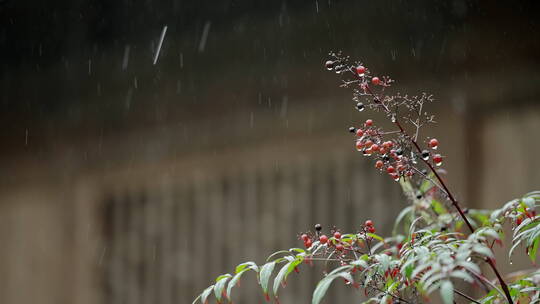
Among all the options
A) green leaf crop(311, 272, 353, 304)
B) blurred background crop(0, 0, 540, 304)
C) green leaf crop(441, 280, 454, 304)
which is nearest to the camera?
green leaf crop(441, 280, 454, 304)

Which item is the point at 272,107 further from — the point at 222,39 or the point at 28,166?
the point at 28,166

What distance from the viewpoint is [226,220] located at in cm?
354

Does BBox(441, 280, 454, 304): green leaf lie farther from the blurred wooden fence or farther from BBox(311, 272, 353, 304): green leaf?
the blurred wooden fence

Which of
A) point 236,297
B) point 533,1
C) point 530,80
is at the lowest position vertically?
point 236,297

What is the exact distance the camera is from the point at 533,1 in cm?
275

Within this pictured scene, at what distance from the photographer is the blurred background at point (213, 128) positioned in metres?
2.85

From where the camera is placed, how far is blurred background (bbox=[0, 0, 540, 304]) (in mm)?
2852

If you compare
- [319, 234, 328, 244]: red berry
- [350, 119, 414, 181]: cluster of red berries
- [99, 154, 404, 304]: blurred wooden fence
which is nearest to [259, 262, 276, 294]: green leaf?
[319, 234, 328, 244]: red berry

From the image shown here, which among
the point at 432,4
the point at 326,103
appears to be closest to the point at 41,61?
the point at 326,103

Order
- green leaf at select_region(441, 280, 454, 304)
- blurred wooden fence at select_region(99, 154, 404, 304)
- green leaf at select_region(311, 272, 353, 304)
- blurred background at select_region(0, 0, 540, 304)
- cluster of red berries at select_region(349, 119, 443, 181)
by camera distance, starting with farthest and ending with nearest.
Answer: blurred wooden fence at select_region(99, 154, 404, 304) → blurred background at select_region(0, 0, 540, 304) → cluster of red berries at select_region(349, 119, 443, 181) → green leaf at select_region(311, 272, 353, 304) → green leaf at select_region(441, 280, 454, 304)

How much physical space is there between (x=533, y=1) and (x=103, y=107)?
2.33 meters

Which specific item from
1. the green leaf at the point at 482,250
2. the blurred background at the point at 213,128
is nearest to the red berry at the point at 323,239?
the green leaf at the point at 482,250

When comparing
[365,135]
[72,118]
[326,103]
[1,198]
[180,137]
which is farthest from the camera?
[1,198]

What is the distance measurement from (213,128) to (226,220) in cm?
49
